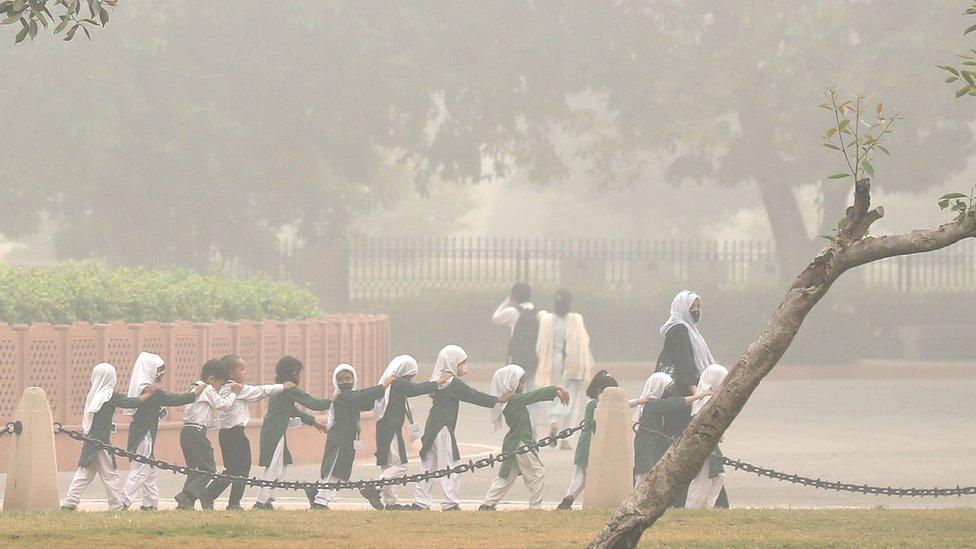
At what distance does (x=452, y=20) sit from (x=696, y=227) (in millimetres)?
39357

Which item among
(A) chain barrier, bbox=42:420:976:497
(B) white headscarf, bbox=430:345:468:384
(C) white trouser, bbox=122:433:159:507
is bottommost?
(C) white trouser, bbox=122:433:159:507

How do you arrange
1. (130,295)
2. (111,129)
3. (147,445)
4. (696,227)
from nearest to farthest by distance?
(147,445) → (130,295) → (111,129) → (696,227)

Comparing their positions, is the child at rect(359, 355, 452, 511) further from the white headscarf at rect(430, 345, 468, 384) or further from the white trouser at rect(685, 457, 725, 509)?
the white trouser at rect(685, 457, 725, 509)

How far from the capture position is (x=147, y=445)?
13.3m

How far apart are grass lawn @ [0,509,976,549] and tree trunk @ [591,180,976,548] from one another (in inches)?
43.2

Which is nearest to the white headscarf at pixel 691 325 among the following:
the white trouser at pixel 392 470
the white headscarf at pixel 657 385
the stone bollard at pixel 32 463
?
the white headscarf at pixel 657 385

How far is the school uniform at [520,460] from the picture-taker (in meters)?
13.2

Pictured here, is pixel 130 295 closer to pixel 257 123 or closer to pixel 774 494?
pixel 774 494

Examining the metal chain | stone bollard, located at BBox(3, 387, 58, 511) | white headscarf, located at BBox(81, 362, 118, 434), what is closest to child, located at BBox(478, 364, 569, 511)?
the metal chain

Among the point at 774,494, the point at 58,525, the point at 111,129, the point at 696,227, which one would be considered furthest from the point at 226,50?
the point at 696,227

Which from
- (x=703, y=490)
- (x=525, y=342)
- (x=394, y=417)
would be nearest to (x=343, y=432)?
(x=394, y=417)

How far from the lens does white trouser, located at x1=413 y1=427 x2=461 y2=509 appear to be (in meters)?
13.4

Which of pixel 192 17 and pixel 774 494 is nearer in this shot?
pixel 774 494

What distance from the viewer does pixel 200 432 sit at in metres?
13.3
